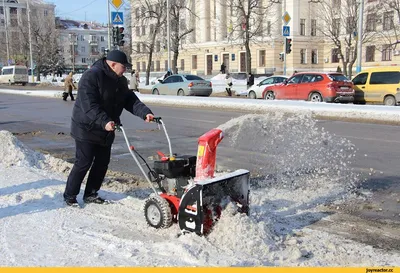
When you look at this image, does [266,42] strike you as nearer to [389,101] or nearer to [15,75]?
[15,75]

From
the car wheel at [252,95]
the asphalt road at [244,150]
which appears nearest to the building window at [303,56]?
the car wheel at [252,95]

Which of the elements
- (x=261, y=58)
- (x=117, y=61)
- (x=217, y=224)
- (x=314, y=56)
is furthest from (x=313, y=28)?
(x=217, y=224)

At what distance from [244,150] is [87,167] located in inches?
182

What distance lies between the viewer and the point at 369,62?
178ft

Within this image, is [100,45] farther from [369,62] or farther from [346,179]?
[346,179]

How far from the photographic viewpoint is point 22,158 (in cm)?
738

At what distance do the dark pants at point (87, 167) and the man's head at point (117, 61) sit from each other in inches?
35.4

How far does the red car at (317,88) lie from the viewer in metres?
19.7

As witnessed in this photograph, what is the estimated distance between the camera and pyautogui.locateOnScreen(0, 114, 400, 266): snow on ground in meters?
3.71

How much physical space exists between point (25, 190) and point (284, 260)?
362 cm

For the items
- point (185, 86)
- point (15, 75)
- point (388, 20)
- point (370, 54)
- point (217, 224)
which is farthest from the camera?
point (15, 75)

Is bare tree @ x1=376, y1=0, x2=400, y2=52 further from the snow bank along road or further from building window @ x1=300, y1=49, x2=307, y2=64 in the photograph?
the snow bank along road

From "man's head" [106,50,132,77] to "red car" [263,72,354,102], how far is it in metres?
16.2

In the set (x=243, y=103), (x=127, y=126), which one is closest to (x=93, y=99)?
(x=127, y=126)
